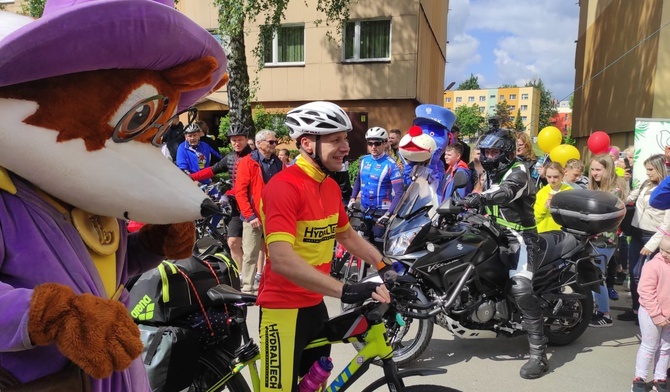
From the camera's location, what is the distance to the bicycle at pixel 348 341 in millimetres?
2244

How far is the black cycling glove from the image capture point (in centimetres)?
205

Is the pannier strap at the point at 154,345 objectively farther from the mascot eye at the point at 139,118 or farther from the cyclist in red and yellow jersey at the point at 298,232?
the mascot eye at the point at 139,118

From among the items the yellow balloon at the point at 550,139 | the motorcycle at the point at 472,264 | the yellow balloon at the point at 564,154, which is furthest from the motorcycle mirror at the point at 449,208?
the yellow balloon at the point at 550,139

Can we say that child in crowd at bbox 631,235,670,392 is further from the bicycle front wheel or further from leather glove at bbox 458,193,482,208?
Answer: the bicycle front wheel

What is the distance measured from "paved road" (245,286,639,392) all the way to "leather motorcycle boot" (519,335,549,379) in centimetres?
5

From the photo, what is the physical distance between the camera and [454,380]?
12.6 ft

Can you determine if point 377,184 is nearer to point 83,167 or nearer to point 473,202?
point 473,202

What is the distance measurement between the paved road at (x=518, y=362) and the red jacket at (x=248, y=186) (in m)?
1.39

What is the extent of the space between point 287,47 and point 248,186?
1114cm

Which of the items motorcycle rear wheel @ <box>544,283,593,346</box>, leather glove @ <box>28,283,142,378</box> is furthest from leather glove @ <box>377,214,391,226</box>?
leather glove @ <box>28,283,142,378</box>

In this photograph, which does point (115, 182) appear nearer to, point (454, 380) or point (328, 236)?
point (328, 236)

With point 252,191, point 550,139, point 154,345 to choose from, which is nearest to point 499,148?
point 252,191

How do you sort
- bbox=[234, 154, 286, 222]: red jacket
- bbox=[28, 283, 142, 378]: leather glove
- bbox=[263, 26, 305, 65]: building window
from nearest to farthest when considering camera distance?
bbox=[28, 283, 142, 378]: leather glove → bbox=[234, 154, 286, 222]: red jacket → bbox=[263, 26, 305, 65]: building window

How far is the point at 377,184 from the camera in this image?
6125 mm
